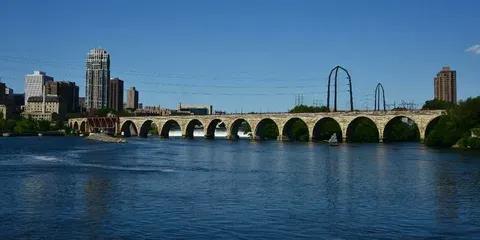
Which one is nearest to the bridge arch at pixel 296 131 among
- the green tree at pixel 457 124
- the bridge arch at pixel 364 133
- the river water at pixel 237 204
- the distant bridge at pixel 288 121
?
the distant bridge at pixel 288 121

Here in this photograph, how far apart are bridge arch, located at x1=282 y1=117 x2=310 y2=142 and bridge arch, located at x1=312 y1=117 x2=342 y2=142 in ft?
11.8

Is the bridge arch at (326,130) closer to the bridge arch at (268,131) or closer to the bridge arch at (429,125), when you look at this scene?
the bridge arch at (268,131)

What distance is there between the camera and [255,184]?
125 feet

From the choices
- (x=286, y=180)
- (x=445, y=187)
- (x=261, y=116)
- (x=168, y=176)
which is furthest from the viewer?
(x=261, y=116)

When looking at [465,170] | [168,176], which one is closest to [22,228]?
[168,176]

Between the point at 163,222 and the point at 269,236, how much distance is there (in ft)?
15.8

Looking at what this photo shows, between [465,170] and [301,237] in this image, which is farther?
[465,170]

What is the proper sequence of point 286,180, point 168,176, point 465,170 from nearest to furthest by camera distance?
point 286,180 → point 168,176 → point 465,170

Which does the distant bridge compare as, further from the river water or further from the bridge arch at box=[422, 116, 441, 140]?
the river water

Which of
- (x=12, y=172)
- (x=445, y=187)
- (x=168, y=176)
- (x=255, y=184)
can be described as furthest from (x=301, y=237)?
(x=12, y=172)

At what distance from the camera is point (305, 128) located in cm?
14812

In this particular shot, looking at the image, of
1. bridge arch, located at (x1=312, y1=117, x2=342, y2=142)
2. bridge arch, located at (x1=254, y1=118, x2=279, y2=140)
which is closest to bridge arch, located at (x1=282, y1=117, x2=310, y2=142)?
bridge arch, located at (x1=312, y1=117, x2=342, y2=142)

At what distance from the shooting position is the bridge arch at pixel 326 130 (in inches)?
5418

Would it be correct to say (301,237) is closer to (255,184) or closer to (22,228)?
(22,228)
